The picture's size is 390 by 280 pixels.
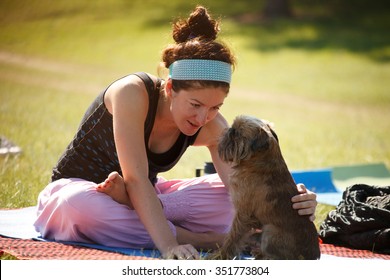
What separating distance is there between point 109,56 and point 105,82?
13.8 ft

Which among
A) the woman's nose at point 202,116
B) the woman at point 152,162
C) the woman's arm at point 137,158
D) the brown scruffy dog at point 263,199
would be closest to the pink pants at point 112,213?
the woman at point 152,162

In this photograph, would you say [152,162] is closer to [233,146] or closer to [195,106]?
[195,106]

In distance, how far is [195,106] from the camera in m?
4.47

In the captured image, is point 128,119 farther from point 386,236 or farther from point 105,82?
point 105,82

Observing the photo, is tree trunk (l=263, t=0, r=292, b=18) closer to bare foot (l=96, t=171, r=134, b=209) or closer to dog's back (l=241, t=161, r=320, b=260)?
bare foot (l=96, t=171, r=134, b=209)

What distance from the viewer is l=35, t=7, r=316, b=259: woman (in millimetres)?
4473

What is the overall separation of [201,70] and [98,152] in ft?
3.69

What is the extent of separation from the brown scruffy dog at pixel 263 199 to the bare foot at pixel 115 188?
0.78m

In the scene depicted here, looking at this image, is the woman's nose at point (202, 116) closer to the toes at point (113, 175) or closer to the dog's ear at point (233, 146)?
the dog's ear at point (233, 146)

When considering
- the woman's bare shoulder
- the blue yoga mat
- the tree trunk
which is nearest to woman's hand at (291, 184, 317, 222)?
the woman's bare shoulder

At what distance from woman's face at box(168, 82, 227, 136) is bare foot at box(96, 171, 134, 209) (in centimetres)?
56

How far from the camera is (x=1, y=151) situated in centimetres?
870

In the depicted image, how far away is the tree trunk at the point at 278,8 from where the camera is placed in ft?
96.7
